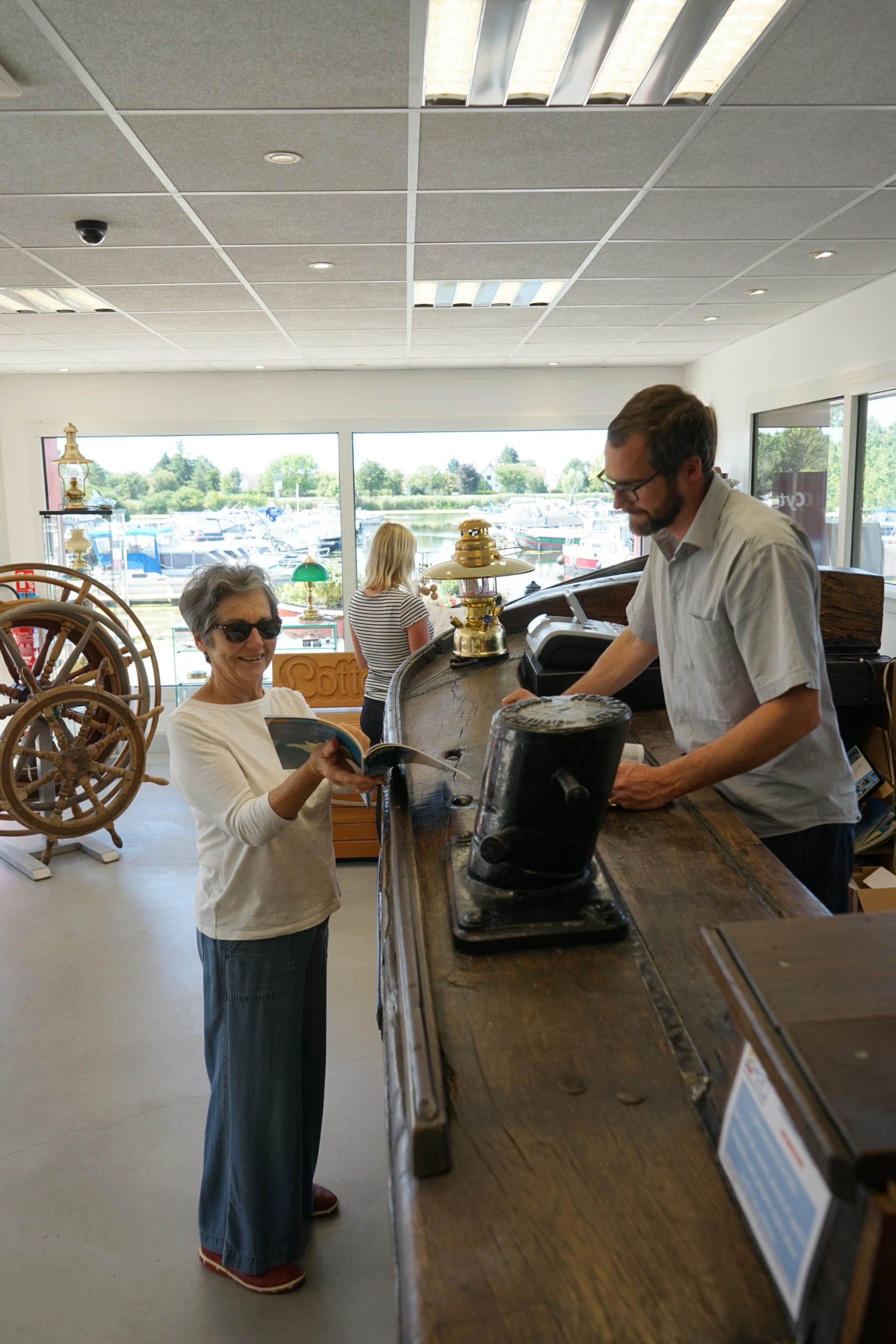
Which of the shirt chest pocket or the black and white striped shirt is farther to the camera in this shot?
the black and white striped shirt

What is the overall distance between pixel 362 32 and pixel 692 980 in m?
2.42

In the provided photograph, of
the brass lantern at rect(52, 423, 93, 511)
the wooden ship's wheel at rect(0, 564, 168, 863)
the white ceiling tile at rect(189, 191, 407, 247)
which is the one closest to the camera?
the white ceiling tile at rect(189, 191, 407, 247)

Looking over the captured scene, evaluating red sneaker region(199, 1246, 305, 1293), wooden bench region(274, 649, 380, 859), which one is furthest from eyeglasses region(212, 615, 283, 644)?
wooden bench region(274, 649, 380, 859)

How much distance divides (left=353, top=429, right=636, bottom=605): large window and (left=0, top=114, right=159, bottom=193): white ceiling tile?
17.1 ft

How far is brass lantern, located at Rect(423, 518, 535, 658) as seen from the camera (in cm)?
244

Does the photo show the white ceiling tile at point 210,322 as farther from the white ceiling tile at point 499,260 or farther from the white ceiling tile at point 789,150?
the white ceiling tile at point 789,150

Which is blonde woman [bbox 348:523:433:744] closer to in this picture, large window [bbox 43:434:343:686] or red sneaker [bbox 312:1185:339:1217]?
red sneaker [bbox 312:1185:339:1217]

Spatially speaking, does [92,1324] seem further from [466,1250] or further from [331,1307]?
[466,1250]

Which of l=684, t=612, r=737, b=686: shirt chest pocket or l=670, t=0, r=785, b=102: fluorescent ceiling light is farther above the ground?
l=670, t=0, r=785, b=102: fluorescent ceiling light

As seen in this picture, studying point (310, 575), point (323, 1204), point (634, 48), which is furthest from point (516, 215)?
point (310, 575)

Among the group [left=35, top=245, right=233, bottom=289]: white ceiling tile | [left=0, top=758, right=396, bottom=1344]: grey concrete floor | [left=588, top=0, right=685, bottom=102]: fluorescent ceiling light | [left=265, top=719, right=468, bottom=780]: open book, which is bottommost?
[left=0, top=758, right=396, bottom=1344]: grey concrete floor

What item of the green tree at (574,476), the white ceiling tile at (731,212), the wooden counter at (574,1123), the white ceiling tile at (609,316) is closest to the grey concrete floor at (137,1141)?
the wooden counter at (574,1123)

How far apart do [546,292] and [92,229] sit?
8.49 feet

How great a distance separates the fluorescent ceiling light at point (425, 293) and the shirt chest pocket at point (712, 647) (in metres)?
3.94
